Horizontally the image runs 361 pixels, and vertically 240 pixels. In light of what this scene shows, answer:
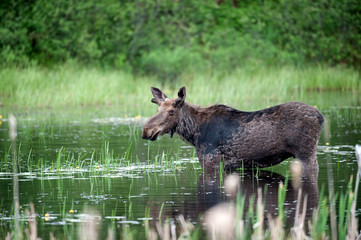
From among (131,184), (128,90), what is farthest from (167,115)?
(128,90)

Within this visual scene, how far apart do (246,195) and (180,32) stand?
29174mm

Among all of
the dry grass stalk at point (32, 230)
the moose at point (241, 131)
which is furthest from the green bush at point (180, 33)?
the dry grass stalk at point (32, 230)

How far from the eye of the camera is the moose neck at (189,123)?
11.1 m

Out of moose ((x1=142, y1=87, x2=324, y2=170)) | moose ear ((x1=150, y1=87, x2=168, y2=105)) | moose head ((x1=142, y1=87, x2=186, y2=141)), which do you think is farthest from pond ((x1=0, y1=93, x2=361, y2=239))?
moose ear ((x1=150, y1=87, x2=168, y2=105))

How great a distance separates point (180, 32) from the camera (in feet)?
123

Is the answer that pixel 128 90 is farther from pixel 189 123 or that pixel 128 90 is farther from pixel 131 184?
pixel 131 184

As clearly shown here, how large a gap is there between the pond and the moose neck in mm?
573

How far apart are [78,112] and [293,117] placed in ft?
41.2

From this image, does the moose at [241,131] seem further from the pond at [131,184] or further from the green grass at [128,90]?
the green grass at [128,90]

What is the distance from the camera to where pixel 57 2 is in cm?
3469

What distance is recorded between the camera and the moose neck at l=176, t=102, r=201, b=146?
11.1 metres

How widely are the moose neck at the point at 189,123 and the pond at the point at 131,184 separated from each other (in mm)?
573

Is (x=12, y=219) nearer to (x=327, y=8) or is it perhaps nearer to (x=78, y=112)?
(x=78, y=112)

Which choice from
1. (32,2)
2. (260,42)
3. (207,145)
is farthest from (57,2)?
(207,145)
